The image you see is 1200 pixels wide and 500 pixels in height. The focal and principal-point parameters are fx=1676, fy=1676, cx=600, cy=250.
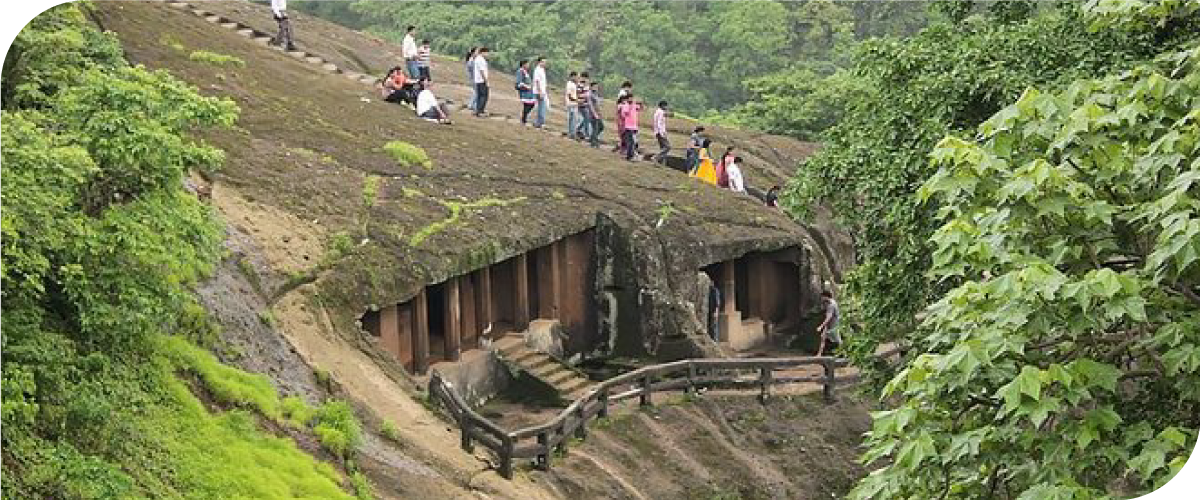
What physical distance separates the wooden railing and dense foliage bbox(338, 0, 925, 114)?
26.8 metres

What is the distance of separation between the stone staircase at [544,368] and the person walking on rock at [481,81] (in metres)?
8.49

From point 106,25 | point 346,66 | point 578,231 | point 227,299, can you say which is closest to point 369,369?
point 227,299

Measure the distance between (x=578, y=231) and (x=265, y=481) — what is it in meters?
11.1

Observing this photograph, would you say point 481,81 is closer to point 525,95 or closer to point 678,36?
point 525,95

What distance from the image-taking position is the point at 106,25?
86.5 ft

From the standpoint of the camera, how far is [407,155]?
2600 centimetres

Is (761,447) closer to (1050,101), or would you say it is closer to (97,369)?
(97,369)

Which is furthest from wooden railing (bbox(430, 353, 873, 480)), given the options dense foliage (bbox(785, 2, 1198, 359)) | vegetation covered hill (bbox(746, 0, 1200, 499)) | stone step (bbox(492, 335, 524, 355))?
vegetation covered hill (bbox(746, 0, 1200, 499))

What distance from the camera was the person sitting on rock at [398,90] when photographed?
3044 cm

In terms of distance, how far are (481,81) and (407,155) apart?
6933 mm

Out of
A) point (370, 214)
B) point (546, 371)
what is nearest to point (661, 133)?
point (546, 371)

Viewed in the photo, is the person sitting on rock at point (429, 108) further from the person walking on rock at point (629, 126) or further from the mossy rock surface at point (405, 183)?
the person walking on rock at point (629, 126)

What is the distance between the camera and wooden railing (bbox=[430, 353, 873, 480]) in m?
20.1

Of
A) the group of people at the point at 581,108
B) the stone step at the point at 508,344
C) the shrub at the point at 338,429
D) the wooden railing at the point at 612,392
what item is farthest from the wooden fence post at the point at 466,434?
the group of people at the point at 581,108
